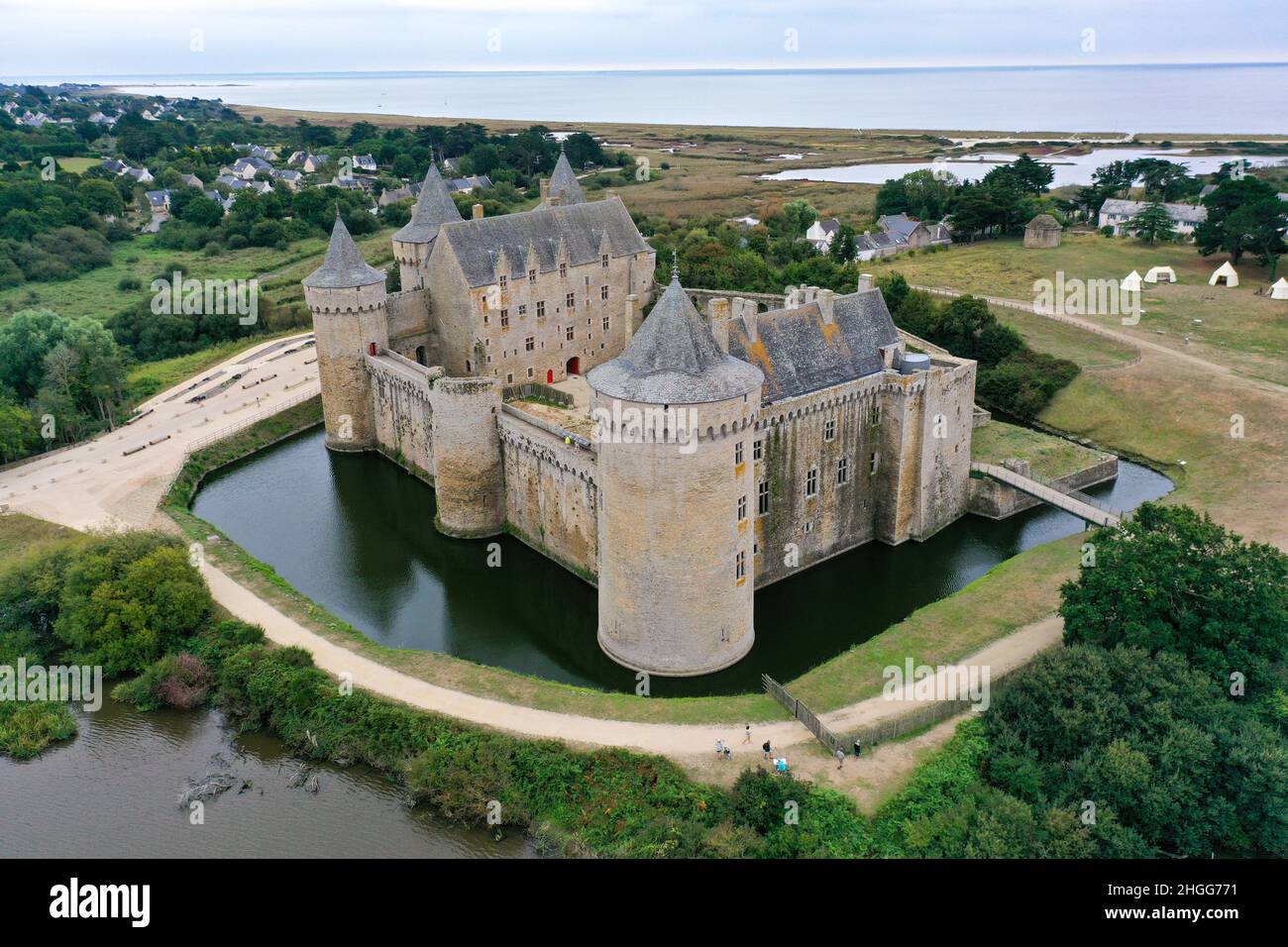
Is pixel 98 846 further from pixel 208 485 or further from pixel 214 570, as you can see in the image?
pixel 208 485

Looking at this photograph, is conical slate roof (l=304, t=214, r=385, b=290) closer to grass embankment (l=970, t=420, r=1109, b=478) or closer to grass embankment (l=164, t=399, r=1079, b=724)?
grass embankment (l=164, t=399, r=1079, b=724)

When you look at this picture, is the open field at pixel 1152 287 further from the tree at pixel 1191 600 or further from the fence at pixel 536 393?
the fence at pixel 536 393

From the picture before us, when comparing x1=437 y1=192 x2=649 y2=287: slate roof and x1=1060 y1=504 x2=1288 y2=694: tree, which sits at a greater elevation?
x1=437 y1=192 x2=649 y2=287: slate roof

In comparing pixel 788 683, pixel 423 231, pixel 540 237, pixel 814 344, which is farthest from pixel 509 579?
pixel 423 231

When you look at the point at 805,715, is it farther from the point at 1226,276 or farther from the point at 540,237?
the point at 1226,276

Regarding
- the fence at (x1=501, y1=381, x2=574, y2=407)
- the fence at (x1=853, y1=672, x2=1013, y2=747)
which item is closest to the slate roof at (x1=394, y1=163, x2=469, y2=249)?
the fence at (x1=501, y1=381, x2=574, y2=407)

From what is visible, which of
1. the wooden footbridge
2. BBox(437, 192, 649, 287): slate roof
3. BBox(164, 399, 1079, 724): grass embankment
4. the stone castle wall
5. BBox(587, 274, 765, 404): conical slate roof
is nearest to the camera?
BBox(587, 274, 765, 404): conical slate roof
